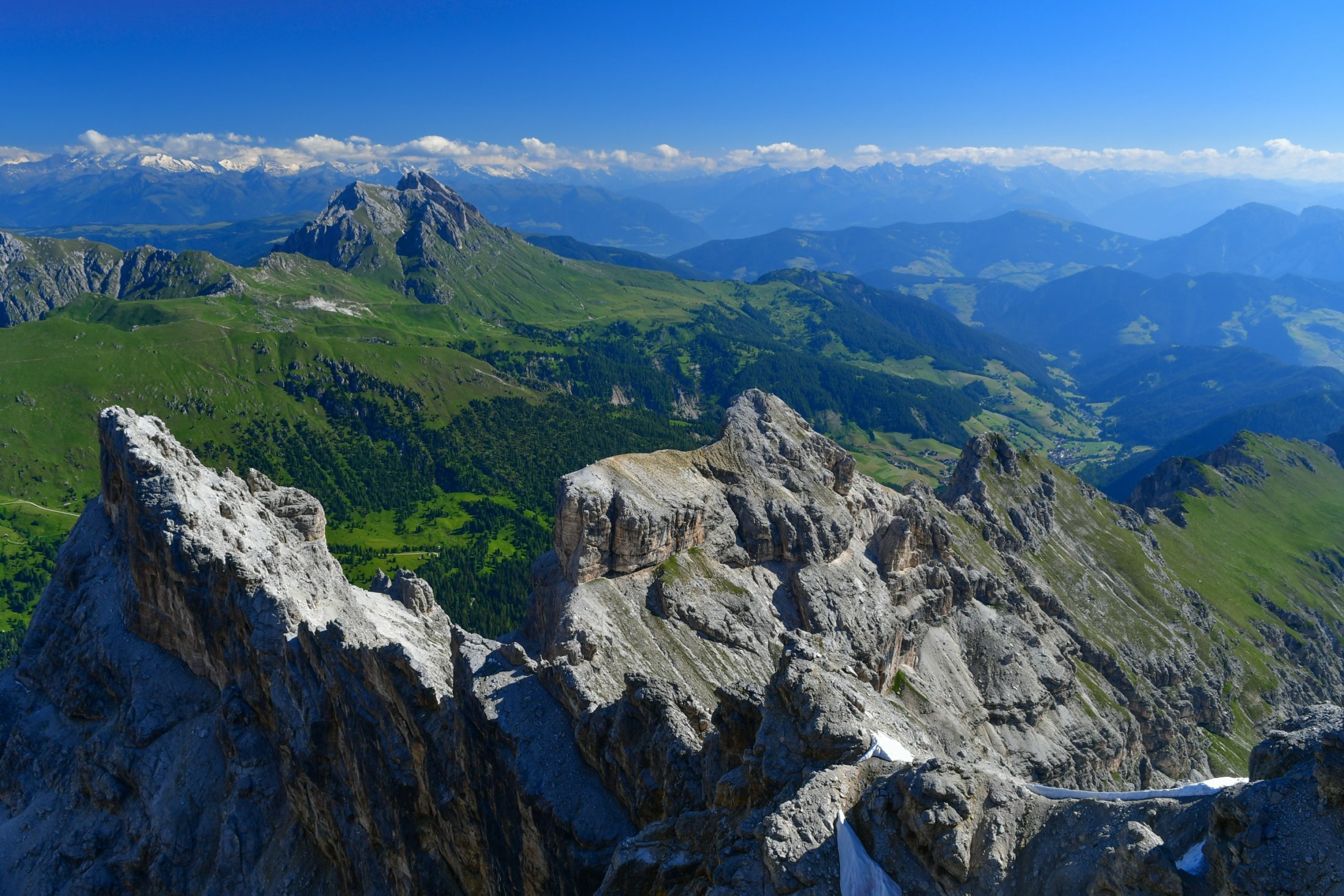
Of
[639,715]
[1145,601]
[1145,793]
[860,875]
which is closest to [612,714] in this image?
[639,715]

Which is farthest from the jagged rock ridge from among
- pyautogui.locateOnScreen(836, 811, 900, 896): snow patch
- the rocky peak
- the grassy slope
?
the rocky peak

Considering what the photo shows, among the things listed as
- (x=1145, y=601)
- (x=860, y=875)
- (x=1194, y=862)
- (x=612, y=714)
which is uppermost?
(x=1194, y=862)

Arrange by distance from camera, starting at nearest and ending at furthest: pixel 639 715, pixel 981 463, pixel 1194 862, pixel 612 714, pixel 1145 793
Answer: pixel 1194 862
pixel 1145 793
pixel 639 715
pixel 612 714
pixel 981 463

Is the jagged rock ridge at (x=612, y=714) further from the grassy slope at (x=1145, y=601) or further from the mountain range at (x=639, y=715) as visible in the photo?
the grassy slope at (x=1145, y=601)

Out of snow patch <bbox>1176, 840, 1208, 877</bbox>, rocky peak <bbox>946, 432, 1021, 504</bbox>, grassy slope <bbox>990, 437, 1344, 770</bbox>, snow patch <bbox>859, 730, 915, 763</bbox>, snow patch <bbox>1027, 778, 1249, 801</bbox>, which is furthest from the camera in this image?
rocky peak <bbox>946, 432, 1021, 504</bbox>

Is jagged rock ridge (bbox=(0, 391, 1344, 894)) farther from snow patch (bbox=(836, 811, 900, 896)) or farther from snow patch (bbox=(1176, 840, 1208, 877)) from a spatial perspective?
snow patch (bbox=(836, 811, 900, 896))

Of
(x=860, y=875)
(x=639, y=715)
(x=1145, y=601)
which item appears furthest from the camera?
(x=1145, y=601)

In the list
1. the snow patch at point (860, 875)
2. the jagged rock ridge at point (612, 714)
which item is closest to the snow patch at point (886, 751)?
the jagged rock ridge at point (612, 714)

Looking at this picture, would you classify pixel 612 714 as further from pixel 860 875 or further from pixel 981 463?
pixel 981 463
